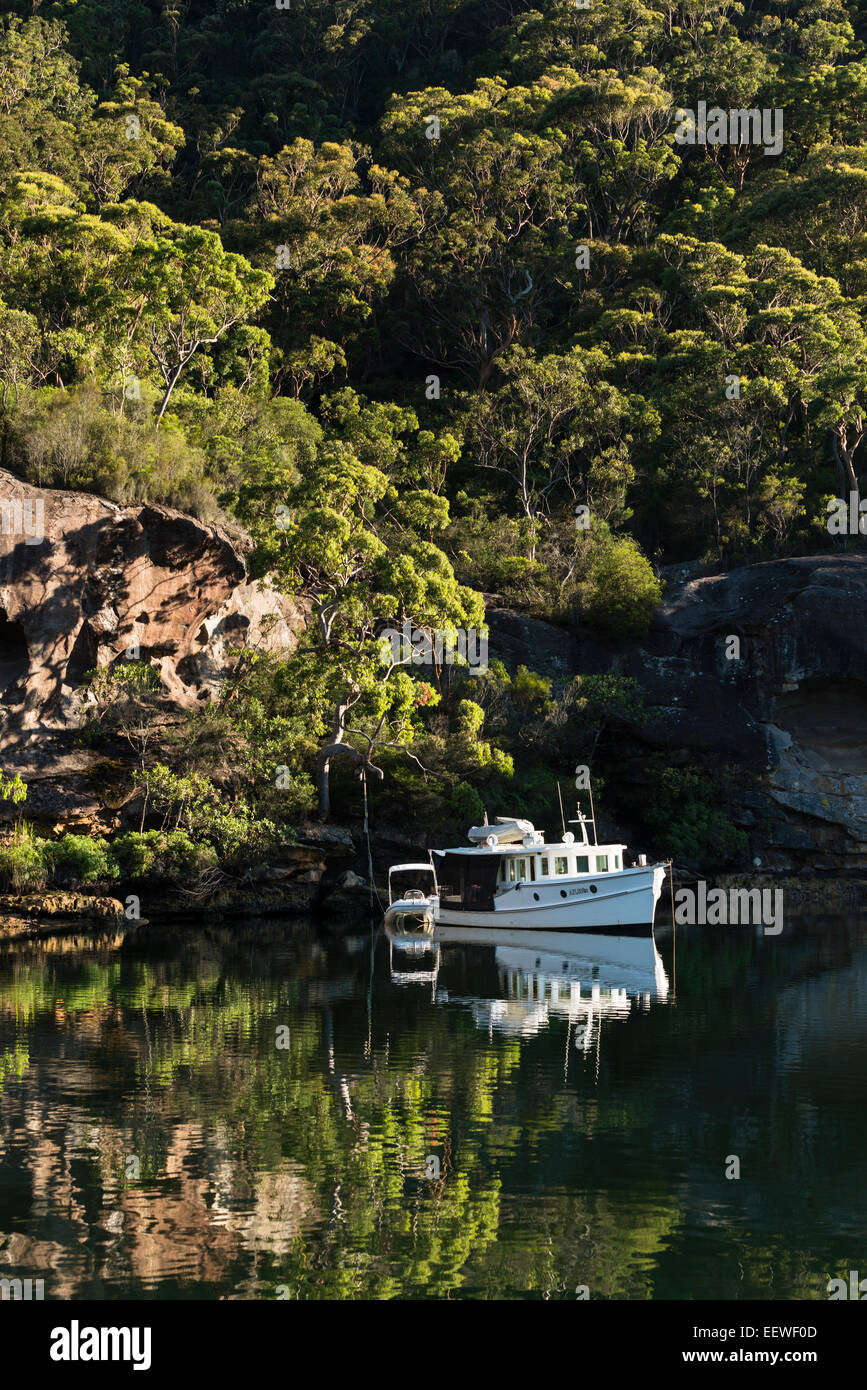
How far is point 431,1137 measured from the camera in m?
13.8

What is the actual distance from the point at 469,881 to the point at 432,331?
35.3 metres

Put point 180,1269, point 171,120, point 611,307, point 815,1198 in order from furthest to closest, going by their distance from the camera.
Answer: point 171,120, point 611,307, point 815,1198, point 180,1269

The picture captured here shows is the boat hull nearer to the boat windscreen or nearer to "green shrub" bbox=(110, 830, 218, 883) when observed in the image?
the boat windscreen

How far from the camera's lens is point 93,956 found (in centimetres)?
2853

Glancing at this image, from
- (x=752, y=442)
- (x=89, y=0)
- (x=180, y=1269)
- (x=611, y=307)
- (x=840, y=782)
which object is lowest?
(x=180, y=1269)

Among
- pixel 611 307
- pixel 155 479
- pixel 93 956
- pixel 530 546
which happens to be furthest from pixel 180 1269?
pixel 611 307

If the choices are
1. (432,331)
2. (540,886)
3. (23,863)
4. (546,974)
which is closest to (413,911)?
(540,886)

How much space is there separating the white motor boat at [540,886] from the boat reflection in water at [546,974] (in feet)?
1.19

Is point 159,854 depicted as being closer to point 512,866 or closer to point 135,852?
point 135,852

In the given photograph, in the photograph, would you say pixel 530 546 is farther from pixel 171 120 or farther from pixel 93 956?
pixel 171 120

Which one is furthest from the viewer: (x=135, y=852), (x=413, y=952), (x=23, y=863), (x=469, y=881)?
(x=135, y=852)

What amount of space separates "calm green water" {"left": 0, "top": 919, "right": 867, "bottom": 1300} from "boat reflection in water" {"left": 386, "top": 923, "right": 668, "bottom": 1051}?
0.45 feet

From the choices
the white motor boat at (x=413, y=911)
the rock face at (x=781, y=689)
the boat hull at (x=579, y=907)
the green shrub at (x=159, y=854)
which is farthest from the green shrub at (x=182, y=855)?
the rock face at (x=781, y=689)

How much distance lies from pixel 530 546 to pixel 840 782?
14278 mm
